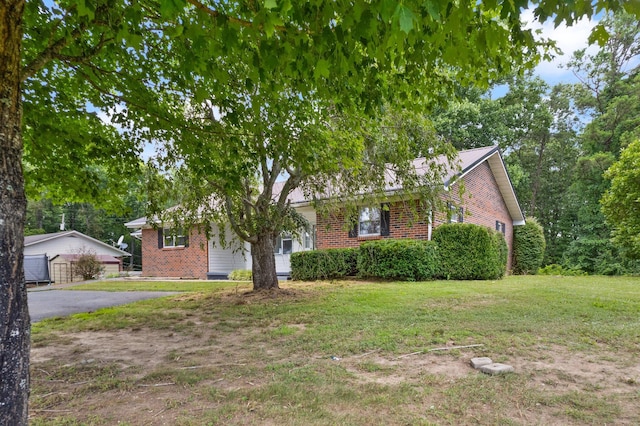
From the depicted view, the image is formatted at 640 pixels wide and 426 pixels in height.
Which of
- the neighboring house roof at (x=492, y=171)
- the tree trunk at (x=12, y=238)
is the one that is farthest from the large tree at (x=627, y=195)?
the tree trunk at (x=12, y=238)

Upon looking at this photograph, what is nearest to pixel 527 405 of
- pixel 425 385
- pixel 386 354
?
pixel 425 385

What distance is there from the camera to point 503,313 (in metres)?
6.18

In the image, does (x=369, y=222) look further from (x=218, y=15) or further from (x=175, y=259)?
(x=218, y=15)

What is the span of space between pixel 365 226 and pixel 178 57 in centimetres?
1030

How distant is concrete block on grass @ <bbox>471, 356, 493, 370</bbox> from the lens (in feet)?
11.7

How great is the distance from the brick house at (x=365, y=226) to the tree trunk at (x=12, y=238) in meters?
9.44

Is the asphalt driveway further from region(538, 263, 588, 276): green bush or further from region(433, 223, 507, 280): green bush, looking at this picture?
region(538, 263, 588, 276): green bush

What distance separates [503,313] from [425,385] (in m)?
3.66

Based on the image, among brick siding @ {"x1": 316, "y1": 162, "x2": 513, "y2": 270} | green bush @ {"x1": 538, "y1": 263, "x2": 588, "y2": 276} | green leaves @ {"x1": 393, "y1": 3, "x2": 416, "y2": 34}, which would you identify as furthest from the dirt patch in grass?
green bush @ {"x1": 538, "y1": 263, "x2": 588, "y2": 276}

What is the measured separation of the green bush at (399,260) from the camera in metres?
11.4

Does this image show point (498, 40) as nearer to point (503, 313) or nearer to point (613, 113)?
point (503, 313)

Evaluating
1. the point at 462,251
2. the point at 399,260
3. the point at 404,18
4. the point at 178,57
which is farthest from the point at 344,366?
the point at 462,251

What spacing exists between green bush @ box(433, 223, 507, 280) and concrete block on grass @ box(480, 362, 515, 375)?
28.6ft

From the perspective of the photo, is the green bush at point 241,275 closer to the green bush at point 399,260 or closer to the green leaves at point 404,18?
the green bush at point 399,260
